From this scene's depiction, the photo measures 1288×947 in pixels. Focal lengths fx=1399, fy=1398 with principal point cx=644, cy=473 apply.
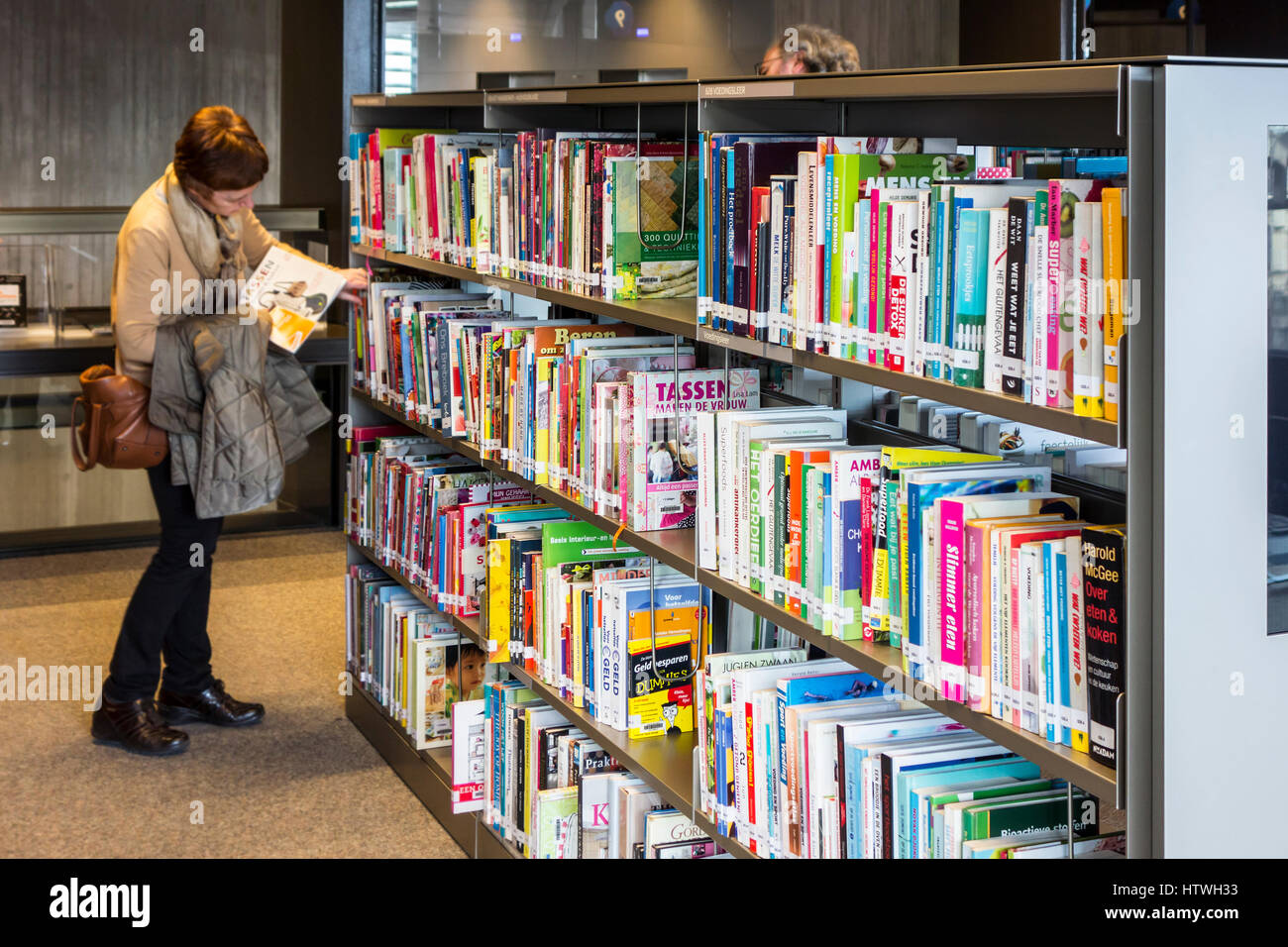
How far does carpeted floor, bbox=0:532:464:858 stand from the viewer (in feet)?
11.7

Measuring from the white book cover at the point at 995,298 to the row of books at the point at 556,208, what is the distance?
1164 mm

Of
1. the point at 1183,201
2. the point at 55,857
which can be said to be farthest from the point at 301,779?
the point at 1183,201

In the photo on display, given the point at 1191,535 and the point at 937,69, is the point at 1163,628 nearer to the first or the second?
the point at 1191,535

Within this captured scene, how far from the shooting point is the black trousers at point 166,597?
13.1 feet

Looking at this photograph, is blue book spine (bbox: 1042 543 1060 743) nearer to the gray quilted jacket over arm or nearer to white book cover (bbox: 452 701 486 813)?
white book cover (bbox: 452 701 486 813)

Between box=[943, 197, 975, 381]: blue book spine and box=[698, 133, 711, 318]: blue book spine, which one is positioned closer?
box=[943, 197, 975, 381]: blue book spine

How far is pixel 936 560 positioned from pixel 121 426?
269cm

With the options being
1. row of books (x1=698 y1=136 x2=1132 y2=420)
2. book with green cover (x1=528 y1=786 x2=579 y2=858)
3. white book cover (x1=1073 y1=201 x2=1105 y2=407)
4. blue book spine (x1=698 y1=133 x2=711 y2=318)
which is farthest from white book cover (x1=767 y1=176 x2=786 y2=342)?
book with green cover (x1=528 y1=786 x2=579 y2=858)

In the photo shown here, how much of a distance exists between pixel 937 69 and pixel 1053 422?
52 centimetres

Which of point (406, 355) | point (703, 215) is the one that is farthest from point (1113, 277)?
point (406, 355)

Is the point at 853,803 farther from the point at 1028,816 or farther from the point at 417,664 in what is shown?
the point at 417,664

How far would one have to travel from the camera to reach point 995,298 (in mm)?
1733

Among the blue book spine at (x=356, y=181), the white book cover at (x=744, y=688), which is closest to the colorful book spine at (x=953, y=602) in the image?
the white book cover at (x=744, y=688)

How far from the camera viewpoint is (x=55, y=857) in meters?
3.41
